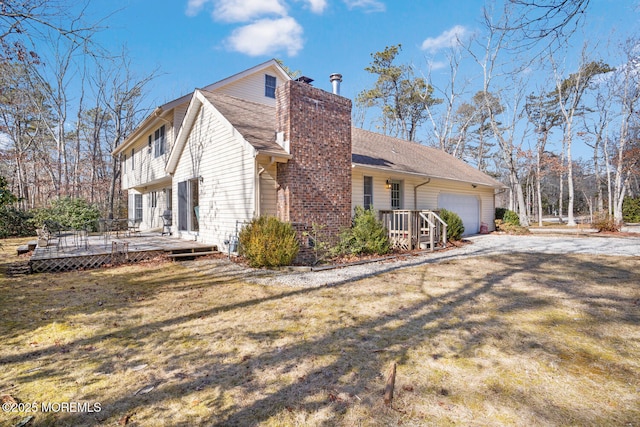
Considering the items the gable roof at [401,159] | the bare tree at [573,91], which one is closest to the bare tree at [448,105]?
the bare tree at [573,91]

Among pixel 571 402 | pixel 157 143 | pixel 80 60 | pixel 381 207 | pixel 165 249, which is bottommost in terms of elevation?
pixel 571 402

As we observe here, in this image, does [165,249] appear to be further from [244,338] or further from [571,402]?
[571,402]

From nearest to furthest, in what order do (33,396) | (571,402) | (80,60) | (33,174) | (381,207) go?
(571,402)
(33,396)
(381,207)
(80,60)
(33,174)

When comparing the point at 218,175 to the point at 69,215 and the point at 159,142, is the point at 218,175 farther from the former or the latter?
the point at 69,215

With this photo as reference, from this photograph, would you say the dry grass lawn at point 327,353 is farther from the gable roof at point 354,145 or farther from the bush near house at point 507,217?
the bush near house at point 507,217

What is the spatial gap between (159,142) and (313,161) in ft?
34.0

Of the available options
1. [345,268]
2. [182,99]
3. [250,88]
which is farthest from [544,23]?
[250,88]

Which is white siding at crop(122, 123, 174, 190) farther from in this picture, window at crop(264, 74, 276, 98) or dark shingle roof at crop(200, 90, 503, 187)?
window at crop(264, 74, 276, 98)

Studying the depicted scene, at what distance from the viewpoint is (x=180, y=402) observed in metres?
2.30

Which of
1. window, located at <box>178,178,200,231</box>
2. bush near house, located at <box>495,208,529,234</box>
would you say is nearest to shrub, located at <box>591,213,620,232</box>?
bush near house, located at <box>495,208,529,234</box>

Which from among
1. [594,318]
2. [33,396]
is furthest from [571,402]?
[33,396]

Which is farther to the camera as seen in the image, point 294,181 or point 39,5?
point 294,181

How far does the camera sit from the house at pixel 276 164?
26.5ft

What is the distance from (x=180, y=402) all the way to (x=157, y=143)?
1544 cm
